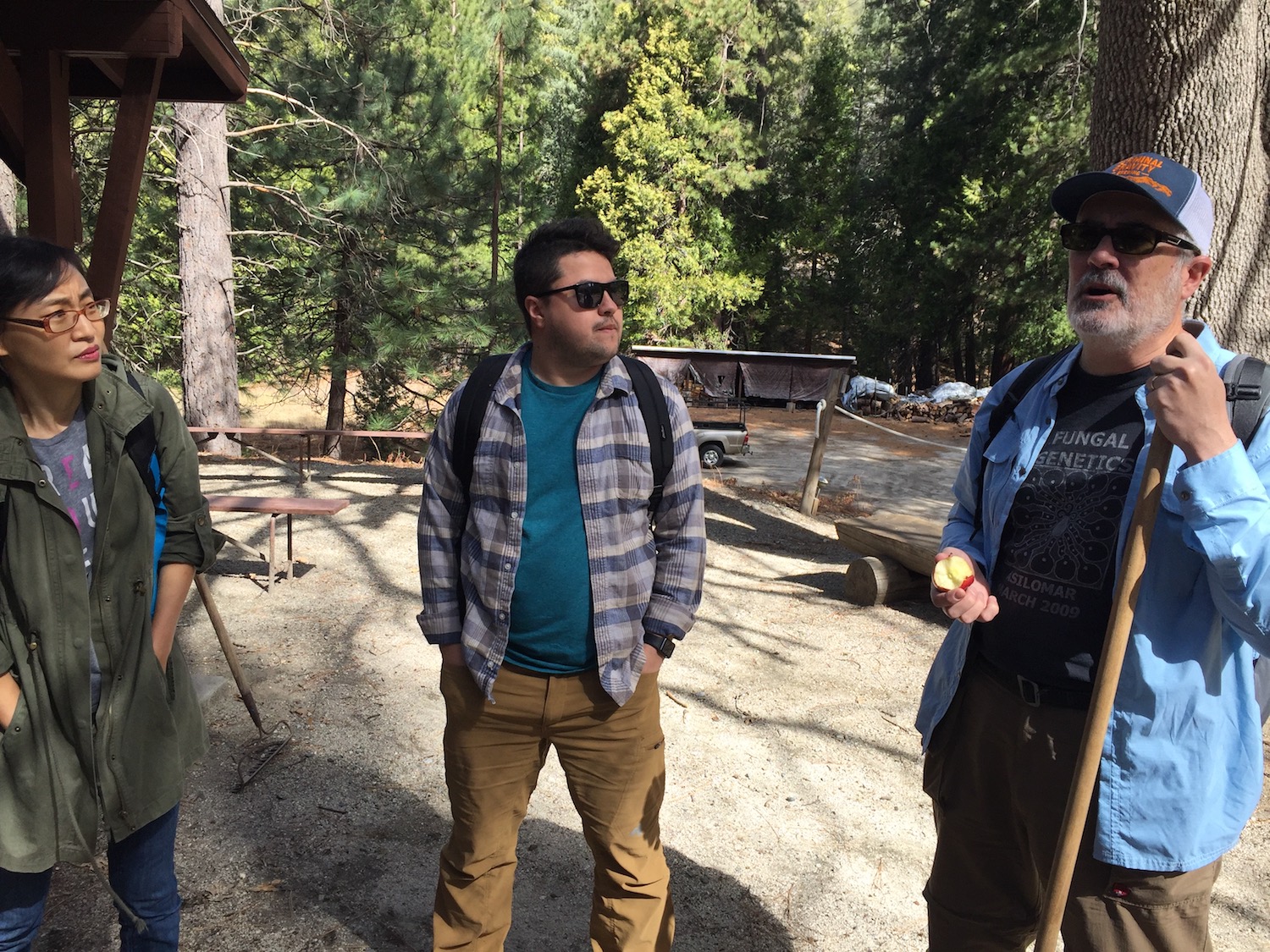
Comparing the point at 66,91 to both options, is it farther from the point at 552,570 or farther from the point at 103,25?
the point at 552,570

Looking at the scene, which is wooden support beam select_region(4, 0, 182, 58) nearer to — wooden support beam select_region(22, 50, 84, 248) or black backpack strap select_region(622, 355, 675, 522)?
wooden support beam select_region(22, 50, 84, 248)

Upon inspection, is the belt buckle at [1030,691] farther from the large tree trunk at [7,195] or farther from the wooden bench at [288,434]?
the wooden bench at [288,434]

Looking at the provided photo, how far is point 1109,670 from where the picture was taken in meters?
1.54

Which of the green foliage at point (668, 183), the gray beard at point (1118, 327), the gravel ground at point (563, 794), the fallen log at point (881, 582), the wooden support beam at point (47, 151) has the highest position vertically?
the green foliage at point (668, 183)

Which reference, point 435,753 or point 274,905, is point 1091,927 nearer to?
point 274,905

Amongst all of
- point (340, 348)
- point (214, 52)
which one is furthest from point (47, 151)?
point (340, 348)

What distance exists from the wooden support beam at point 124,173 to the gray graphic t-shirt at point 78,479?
2.03 meters

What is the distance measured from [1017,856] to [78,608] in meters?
2.00

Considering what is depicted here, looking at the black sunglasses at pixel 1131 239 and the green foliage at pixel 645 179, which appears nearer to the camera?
the black sunglasses at pixel 1131 239

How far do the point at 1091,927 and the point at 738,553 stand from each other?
244 inches

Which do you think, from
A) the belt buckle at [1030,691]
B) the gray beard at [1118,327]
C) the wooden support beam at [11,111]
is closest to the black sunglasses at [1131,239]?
the gray beard at [1118,327]

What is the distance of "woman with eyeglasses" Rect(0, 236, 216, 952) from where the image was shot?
1.79 metres

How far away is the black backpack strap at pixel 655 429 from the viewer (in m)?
2.24

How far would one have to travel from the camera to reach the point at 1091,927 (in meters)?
1.71
